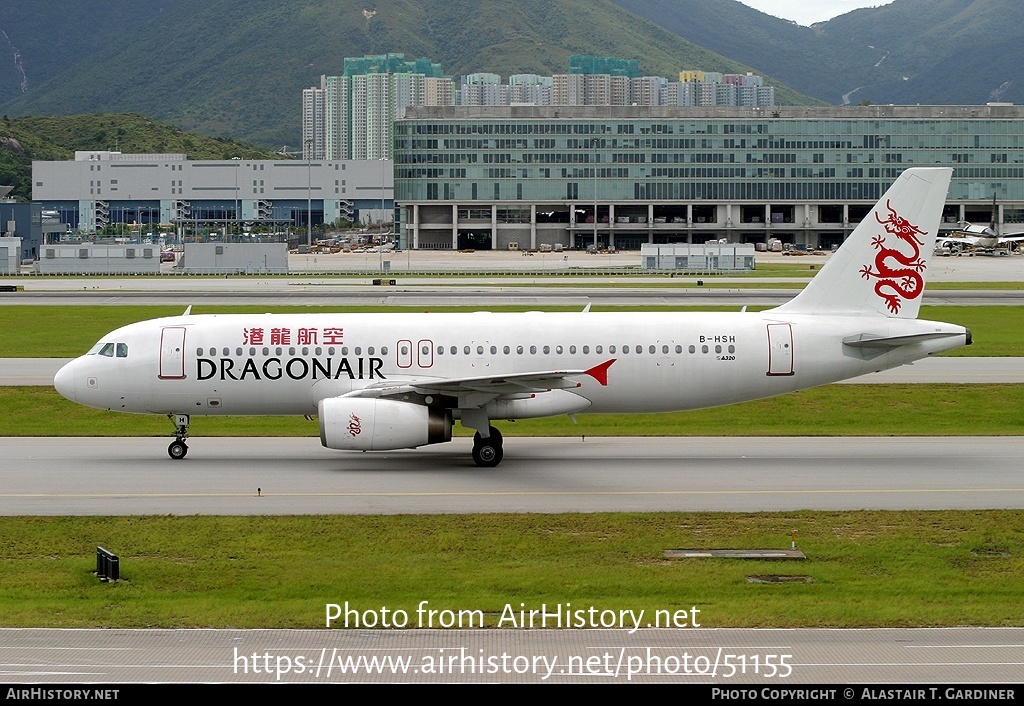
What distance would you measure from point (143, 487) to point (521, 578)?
12.5 metres

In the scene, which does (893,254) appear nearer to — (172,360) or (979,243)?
(172,360)

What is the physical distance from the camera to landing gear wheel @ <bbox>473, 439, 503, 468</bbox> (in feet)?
110

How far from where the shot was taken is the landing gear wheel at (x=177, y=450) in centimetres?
3453

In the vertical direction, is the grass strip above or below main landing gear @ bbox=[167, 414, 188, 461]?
above

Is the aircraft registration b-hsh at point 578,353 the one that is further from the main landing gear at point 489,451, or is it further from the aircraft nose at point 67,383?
the main landing gear at point 489,451

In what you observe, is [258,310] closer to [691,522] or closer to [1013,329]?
[1013,329]

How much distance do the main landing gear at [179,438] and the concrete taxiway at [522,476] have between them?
0.36 meters

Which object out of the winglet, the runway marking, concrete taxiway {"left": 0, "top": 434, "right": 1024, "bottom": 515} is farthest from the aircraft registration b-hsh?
the runway marking

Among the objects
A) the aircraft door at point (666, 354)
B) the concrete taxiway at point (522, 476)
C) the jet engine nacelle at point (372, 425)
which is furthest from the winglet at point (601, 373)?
the jet engine nacelle at point (372, 425)

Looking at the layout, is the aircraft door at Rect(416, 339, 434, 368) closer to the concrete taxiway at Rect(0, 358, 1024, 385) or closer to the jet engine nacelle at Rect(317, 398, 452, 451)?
the jet engine nacelle at Rect(317, 398, 452, 451)

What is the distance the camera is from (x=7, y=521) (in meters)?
26.5

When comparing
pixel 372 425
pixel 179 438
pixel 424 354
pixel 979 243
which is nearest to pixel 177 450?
pixel 179 438

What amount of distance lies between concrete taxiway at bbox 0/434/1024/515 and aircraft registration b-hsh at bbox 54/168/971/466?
1.74m

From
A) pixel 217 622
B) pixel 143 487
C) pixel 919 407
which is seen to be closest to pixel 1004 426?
pixel 919 407
